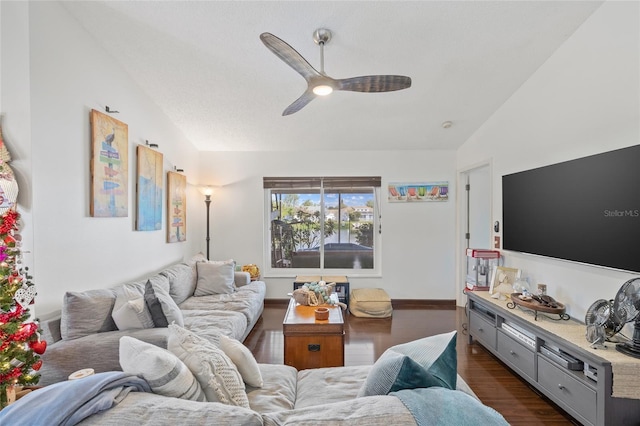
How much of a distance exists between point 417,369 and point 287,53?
6.06 ft

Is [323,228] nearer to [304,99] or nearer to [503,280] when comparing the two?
[503,280]

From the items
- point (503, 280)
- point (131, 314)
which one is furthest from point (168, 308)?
point (503, 280)

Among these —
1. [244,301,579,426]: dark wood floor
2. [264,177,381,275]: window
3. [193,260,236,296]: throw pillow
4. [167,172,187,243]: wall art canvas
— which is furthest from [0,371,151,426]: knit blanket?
[264,177,381,275]: window

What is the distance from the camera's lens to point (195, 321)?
2805 millimetres

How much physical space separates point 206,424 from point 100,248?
2318 millimetres

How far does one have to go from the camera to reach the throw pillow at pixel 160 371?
1.10m


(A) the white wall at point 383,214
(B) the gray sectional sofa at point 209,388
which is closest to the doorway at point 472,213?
(A) the white wall at point 383,214

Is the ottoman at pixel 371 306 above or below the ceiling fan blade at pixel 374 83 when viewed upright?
below

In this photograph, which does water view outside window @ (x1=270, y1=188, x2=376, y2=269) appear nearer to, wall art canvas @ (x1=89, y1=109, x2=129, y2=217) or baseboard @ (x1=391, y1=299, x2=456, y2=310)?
baseboard @ (x1=391, y1=299, x2=456, y2=310)

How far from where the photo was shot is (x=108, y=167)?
2.62 meters

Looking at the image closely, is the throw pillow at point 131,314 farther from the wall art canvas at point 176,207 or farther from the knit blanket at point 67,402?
the wall art canvas at point 176,207

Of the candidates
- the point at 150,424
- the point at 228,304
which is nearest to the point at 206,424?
the point at 150,424

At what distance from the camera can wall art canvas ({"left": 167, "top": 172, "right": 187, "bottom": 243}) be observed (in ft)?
12.4

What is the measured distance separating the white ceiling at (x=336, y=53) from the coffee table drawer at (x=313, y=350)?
246cm
